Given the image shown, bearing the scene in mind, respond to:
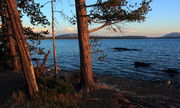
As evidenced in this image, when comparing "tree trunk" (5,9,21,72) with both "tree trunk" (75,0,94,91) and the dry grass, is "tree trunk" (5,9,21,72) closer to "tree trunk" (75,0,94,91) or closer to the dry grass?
the dry grass

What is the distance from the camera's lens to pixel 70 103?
6.74 metres

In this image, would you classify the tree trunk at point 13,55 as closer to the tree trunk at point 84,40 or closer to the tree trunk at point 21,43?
the tree trunk at point 21,43

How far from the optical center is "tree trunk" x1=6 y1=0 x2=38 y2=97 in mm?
6716

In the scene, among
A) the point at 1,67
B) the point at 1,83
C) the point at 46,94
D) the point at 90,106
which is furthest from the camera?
the point at 1,67

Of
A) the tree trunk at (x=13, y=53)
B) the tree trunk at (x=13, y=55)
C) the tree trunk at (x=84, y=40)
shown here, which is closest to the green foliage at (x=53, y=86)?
the tree trunk at (x=84, y=40)

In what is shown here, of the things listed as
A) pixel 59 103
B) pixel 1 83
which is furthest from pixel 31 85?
pixel 1 83

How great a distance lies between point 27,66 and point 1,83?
15.5ft

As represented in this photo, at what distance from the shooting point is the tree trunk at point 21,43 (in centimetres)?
672

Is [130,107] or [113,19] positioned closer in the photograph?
[130,107]

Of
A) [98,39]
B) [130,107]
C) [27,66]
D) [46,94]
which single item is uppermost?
[98,39]

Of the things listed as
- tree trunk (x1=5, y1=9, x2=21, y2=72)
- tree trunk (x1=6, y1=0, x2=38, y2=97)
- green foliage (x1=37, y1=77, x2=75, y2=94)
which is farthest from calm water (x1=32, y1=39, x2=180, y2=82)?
tree trunk (x1=5, y1=9, x2=21, y2=72)

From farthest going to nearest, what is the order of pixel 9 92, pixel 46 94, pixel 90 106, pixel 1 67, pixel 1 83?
pixel 1 67 → pixel 1 83 → pixel 9 92 → pixel 46 94 → pixel 90 106

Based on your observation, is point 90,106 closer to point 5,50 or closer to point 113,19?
point 113,19

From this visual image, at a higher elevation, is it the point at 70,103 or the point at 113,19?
the point at 113,19
